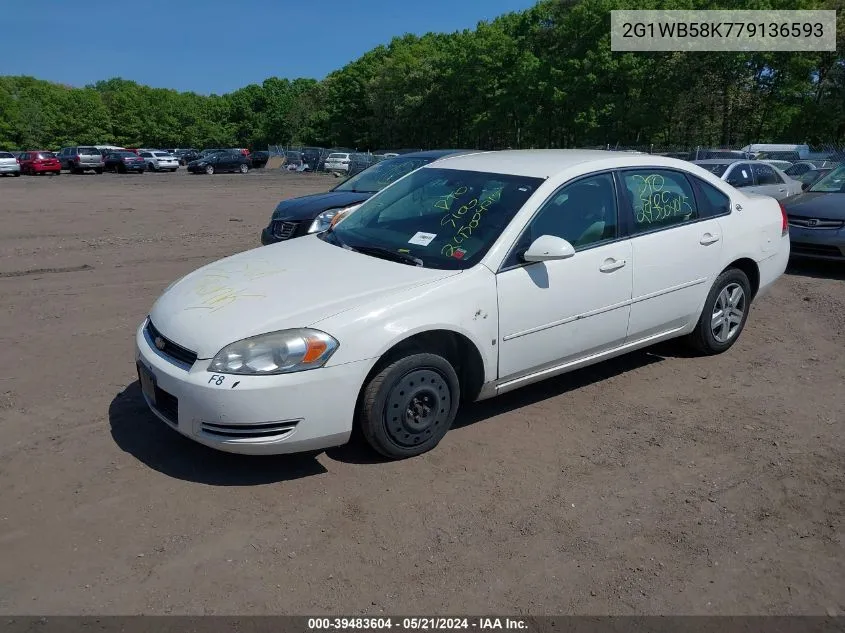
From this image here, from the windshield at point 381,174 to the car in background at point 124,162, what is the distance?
41.6m

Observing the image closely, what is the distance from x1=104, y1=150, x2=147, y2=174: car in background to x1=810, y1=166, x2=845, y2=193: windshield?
44.9 m

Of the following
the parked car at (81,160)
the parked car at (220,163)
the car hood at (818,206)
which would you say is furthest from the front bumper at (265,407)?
the parked car at (220,163)

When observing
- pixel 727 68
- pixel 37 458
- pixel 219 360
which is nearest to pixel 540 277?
pixel 219 360

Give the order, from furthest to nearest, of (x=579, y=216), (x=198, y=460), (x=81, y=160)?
(x=81, y=160) < (x=579, y=216) < (x=198, y=460)

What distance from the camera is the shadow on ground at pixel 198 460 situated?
4.03 metres

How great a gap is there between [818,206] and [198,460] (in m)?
8.67

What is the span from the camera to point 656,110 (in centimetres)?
4616

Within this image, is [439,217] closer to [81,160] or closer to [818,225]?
[818,225]

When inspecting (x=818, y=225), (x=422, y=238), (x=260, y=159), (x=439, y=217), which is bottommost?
(x=818, y=225)

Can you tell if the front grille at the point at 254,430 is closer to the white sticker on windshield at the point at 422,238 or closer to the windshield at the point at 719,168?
the white sticker on windshield at the point at 422,238

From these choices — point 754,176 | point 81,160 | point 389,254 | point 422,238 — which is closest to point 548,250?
point 422,238

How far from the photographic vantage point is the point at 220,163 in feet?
→ 159

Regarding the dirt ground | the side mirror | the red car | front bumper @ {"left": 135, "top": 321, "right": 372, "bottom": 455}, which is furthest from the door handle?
the red car

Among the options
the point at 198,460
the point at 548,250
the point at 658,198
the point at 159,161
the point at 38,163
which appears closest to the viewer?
the point at 198,460
